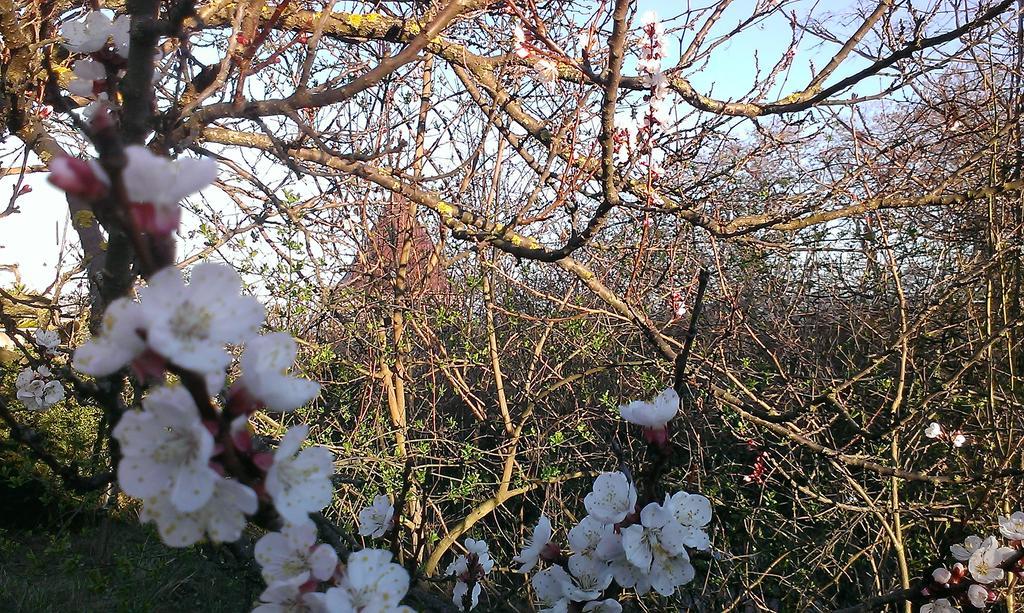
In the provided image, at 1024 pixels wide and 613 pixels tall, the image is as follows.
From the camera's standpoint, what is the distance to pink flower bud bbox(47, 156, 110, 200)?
64cm

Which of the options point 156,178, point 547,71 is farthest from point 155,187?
point 547,71

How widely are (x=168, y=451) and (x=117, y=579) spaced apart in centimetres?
424

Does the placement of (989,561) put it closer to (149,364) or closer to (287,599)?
(287,599)

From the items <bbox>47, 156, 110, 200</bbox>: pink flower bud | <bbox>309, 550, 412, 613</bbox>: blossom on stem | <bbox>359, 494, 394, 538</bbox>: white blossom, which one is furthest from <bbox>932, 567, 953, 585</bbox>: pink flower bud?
<bbox>47, 156, 110, 200</bbox>: pink flower bud

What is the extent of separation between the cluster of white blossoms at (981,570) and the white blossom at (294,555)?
1.92m

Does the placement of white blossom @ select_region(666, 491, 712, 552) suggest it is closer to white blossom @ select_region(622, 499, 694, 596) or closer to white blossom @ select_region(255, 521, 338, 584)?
white blossom @ select_region(622, 499, 694, 596)

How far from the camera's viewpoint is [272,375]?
2.57 feet

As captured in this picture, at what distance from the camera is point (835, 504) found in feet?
9.97

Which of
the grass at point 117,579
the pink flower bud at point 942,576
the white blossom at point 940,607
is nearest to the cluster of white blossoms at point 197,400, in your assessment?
the pink flower bud at point 942,576

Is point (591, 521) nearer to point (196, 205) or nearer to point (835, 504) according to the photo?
point (835, 504)

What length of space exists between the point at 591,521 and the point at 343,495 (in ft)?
9.66

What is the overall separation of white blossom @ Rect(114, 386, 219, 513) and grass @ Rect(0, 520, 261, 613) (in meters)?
3.16

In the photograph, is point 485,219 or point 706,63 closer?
point 485,219

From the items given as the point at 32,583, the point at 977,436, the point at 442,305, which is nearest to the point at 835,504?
the point at 977,436
